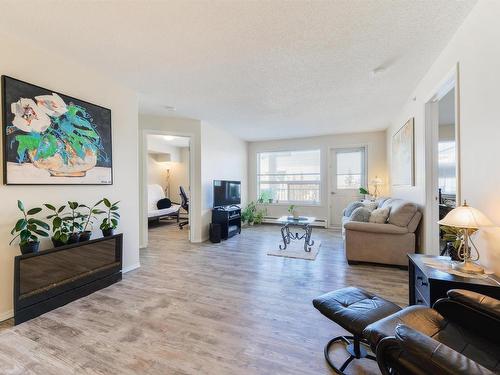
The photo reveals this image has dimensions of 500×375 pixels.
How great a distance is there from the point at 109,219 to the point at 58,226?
0.64 meters

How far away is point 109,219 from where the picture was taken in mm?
2812

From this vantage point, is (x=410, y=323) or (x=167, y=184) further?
(x=167, y=184)

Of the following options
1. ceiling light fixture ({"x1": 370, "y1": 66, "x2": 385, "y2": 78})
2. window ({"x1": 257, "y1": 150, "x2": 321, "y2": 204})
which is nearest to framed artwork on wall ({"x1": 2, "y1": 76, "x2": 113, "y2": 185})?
ceiling light fixture ({"x1": 370, "y1": 66, "x2": 385, "y2": 78})

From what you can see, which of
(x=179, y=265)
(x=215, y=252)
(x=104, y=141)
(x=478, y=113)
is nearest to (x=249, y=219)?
(x=215, y=252)

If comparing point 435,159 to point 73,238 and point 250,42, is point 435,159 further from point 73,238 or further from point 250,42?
point 73,238

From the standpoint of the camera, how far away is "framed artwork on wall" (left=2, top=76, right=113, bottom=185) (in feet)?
6.54

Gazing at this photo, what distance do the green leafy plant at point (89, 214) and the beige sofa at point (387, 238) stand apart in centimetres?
329

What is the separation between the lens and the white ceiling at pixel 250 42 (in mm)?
1708

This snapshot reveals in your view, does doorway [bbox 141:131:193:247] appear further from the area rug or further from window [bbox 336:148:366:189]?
window [bbox 336:148:366:189]

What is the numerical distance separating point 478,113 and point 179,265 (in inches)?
142

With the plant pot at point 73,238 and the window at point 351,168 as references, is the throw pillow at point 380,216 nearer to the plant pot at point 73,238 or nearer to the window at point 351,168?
the window at point 351,168

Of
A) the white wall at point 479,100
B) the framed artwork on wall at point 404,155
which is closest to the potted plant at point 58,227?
the white wall at point 479,100

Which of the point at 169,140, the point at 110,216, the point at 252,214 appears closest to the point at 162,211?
the point at 169,140

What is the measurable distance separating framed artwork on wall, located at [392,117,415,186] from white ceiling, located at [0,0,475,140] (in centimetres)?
56
